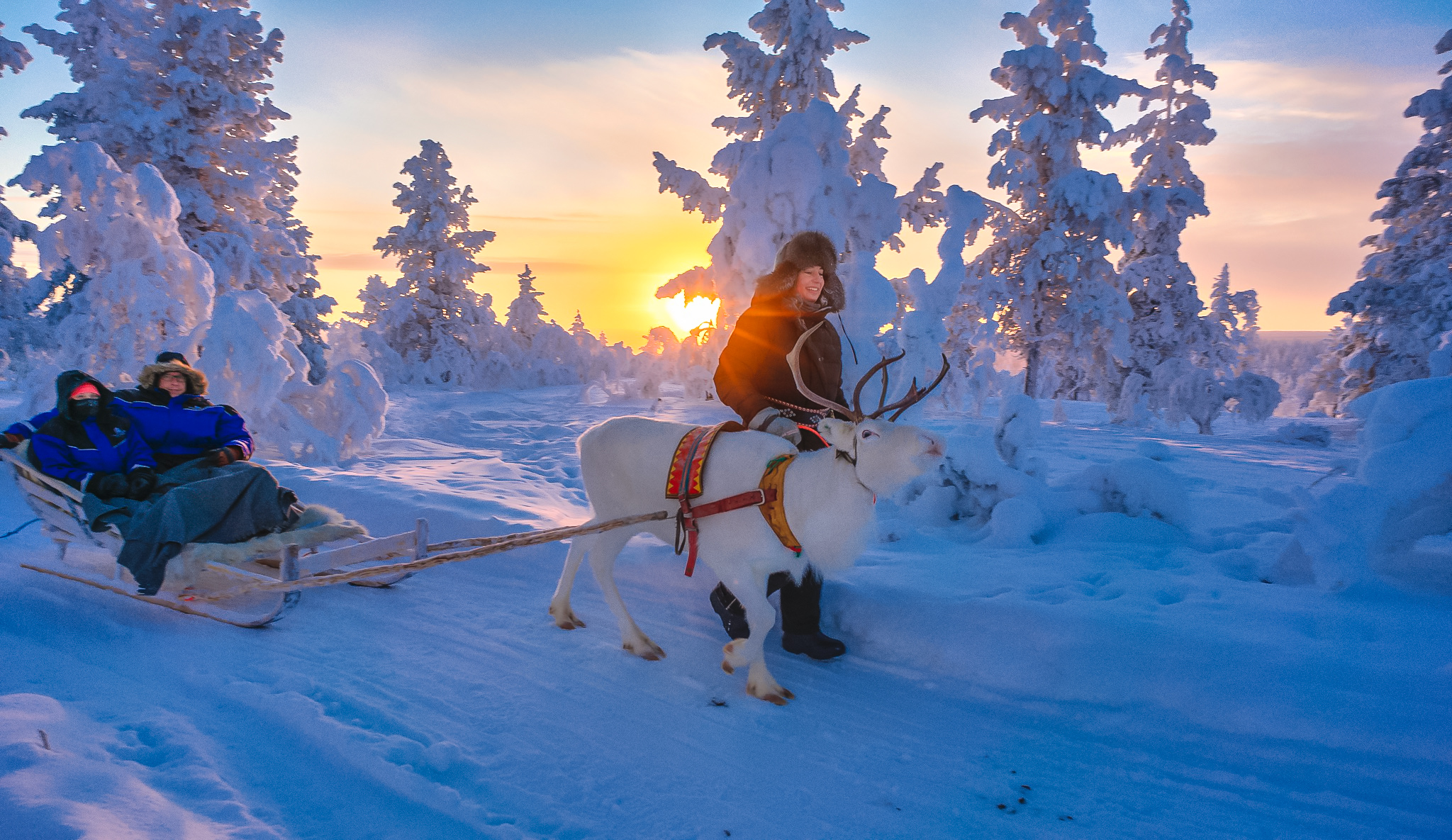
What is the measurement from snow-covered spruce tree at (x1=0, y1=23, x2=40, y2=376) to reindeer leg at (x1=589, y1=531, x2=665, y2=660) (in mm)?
18632

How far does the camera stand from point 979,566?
4.51m

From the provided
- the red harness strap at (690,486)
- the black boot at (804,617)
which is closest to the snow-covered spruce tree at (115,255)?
the red harness strap at (690,486)

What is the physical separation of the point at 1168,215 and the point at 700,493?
19.6 metres

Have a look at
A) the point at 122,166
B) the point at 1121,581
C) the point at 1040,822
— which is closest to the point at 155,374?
the point at 1040,822

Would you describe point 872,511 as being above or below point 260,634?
above

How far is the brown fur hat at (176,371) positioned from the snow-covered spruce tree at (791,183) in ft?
23.5

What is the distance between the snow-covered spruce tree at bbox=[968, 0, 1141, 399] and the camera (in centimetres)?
1638

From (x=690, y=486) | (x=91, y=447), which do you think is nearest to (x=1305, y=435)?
(x=690, y=486)

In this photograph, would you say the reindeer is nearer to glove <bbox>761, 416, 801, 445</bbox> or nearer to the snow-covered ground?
glove <bbox>761, 416, 801, 445</bbox>

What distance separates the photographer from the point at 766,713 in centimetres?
308

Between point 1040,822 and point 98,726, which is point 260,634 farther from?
point 1040,822

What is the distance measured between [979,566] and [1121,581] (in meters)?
0.87

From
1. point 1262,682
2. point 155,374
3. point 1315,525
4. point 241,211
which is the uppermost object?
point 241,211

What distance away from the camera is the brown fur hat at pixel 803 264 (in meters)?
3.70
